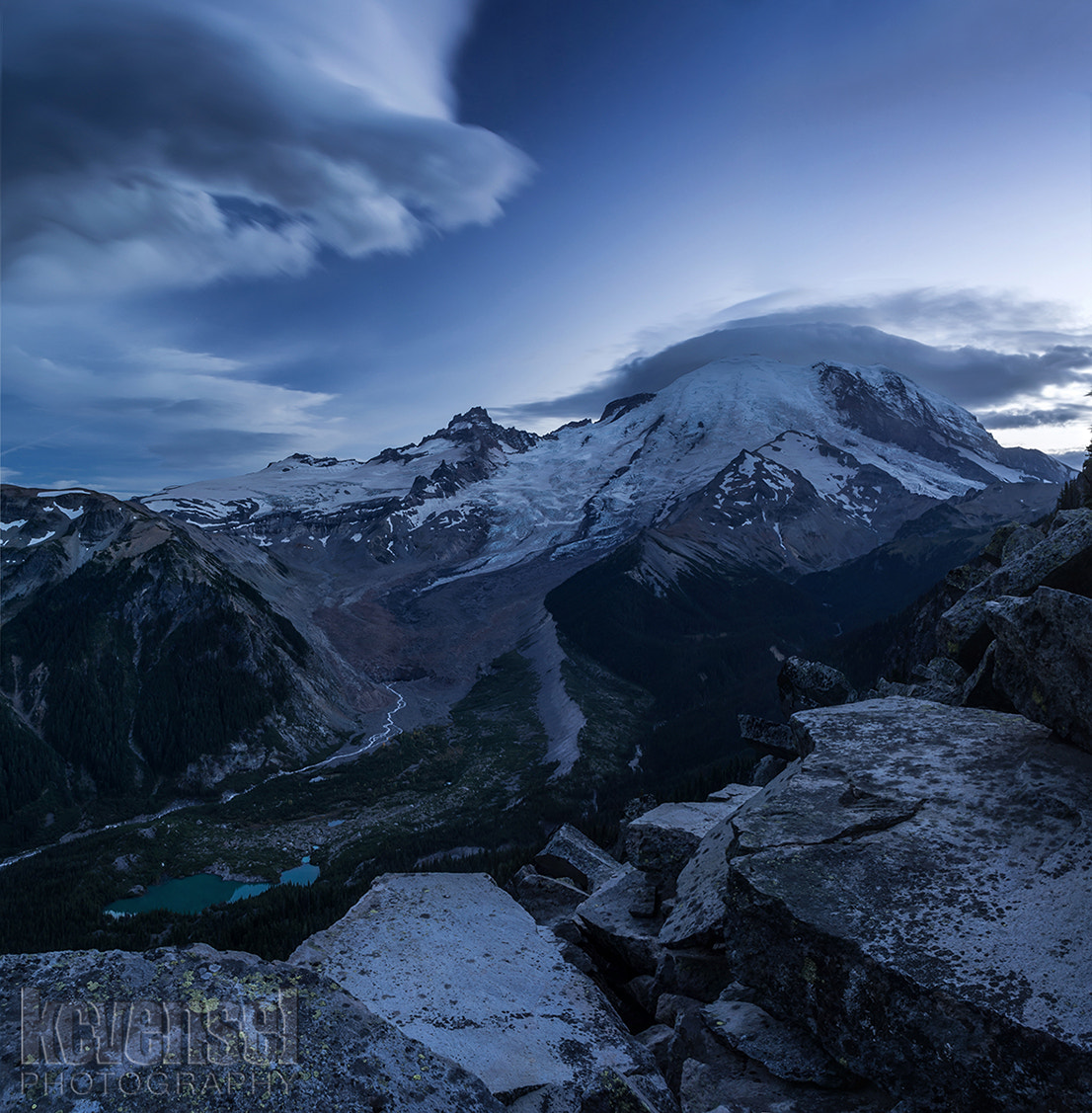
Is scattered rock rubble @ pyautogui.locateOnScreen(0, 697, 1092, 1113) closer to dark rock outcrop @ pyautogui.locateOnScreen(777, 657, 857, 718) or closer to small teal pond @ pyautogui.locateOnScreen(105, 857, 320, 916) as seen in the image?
dark rock outcrop @ pyautogui.locateOnScreen(777, 657, 857, 718)

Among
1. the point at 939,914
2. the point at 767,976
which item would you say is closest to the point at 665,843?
the point at 767,976

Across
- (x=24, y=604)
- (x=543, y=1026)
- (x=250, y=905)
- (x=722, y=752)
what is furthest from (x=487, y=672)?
(x=543, y=1026)

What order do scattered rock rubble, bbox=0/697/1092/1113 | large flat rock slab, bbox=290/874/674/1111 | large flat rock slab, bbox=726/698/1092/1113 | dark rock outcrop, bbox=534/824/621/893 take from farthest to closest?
1. dark rock outcrop, bbox=534/824/621/893
2. large flat rock slab, bbox=290/874/674/1111
3. large flat rock slab, bbox=726/698/1092/1113
4. scattered rock rubble, bbox=0/697/1092/1113

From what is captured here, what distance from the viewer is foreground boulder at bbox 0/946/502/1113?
5730 mm

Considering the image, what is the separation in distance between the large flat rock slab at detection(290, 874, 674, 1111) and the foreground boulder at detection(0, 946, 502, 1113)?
274cm

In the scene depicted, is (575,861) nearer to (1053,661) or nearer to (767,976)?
(767,976)

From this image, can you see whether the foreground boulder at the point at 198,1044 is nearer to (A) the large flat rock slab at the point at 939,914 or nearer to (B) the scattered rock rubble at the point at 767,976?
(B) the scattered rock rubble at the point at 767,976

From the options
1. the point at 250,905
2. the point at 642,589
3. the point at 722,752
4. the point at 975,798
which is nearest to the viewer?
the point at 975,798

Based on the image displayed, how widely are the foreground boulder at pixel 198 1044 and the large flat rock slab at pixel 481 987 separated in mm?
2735

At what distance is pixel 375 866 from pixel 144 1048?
63508mm

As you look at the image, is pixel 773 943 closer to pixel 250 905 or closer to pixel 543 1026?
pixel 543 1026

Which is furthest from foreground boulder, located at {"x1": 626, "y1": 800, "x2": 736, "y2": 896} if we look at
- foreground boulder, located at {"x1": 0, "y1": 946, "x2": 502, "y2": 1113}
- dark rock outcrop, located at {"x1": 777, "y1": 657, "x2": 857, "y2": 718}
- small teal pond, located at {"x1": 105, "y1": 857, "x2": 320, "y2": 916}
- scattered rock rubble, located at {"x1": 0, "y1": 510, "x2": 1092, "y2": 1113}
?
small teal pond, located at {"x1": 105, "y1": 857, "x2": 320, "y2": 916}

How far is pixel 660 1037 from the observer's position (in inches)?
429

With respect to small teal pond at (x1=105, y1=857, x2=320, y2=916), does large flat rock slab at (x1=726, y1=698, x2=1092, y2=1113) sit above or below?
above
